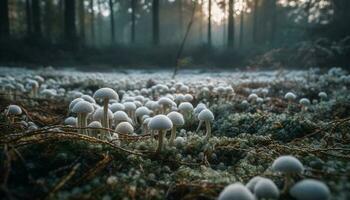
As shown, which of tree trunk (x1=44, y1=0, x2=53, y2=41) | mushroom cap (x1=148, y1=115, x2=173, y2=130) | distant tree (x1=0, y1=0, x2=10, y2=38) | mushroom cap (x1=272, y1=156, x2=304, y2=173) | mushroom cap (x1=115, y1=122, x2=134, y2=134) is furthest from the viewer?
tree trunk (x1=44, y1=0, x2=53, y2=41)

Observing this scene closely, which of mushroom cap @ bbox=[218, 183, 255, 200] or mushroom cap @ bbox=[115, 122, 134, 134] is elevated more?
mushroom cap @ bbox=[115, 122, 134, 134]

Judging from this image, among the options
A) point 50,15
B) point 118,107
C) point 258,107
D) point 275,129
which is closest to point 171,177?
point 118,107

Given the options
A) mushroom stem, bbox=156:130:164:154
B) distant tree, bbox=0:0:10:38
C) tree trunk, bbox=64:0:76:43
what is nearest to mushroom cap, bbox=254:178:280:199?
mushroom stem, bbox=156:130:164:154

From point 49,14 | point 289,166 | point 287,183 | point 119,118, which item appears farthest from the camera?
point 49,14

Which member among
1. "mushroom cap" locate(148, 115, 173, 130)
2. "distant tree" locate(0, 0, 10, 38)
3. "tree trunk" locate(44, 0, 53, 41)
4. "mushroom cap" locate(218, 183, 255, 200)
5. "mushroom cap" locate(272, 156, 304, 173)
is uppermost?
"tree trunk" locate(44, 0, 53, 41)

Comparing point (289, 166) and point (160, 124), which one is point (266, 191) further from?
point (160, 124)

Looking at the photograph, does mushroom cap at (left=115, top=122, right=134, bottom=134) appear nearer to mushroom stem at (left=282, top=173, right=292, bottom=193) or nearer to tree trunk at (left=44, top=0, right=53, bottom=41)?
mushroom stem at (left=282, top=173, right=292, bottom=193)

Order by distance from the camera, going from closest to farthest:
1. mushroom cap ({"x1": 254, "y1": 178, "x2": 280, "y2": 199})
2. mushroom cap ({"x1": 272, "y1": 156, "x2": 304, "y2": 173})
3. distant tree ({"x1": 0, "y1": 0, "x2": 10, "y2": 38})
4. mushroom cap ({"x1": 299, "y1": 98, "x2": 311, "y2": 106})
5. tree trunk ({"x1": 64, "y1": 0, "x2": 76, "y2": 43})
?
mushroom cap ({"x1": 254, "y1": 178, "x2": 280, "y2": 199})
mushroom cap ({"x1": 272, "y1": 156, "x2": 304, "y2": 173})
mushroom cap ({"x1": 299, "y1": 98, "x2": 311, "y2": 106})
distant tree ({"x1": 0, "y1": 0, "x2": 10, "y2": 38})
tree trunk ({"x1": 64, "y1": 0, "x2": 76, "y2": 43})

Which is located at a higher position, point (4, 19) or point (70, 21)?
point (70, 21)

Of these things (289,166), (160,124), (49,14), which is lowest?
(289,166)

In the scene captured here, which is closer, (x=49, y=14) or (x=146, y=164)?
(x=146, y=164)

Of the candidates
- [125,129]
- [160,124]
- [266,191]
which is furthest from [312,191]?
[125,129]

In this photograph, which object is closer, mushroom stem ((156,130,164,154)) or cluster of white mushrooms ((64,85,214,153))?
cluster of white mushrooms ((64,85,214,153))

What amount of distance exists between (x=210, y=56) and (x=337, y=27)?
13.8 metres
